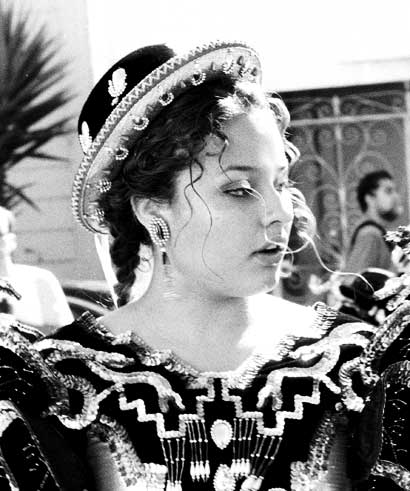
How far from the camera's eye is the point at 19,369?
1.98 m

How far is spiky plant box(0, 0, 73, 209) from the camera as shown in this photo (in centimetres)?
615

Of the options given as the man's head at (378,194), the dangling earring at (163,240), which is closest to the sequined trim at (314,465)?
the dangling earring at (163,240)

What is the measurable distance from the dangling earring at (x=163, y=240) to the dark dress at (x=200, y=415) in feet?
0.39

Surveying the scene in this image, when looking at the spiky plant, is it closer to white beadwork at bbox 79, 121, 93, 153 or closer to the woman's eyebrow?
white beadwork at bbox 79, 121, 93, 153

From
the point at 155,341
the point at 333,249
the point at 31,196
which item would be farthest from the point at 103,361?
the point at 333,249

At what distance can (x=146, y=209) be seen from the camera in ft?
6.73

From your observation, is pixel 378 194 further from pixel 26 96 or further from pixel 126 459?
pixel 126 459

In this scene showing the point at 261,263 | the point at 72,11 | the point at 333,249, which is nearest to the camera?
the point at 261,263

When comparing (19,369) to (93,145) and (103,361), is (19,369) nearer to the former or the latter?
(103,361)

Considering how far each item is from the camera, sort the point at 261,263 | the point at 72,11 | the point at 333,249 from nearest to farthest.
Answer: the point at 261,263 → the point at 72,11 → the point at 333,249

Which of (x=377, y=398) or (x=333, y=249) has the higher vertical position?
(x=333, y=249)

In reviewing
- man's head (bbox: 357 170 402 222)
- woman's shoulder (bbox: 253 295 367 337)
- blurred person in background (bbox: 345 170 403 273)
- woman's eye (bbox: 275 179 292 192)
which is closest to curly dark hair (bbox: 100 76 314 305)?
woman's eye (bbox: 275 179 292 192)

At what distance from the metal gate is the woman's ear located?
4730mm

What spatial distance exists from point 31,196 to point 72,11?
100 centimetres
